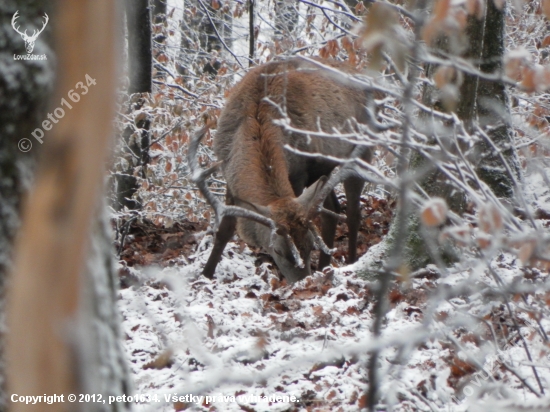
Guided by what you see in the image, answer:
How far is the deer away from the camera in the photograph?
696 centimetres

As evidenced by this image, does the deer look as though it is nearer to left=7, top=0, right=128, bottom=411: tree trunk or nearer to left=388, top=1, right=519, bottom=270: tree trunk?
left=388, top=1, right=519, bottom=270: tree trunk

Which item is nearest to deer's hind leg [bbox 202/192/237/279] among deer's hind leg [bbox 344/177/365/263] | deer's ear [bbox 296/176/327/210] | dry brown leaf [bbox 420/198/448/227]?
deer's ear [bbox 296/176/327/210]

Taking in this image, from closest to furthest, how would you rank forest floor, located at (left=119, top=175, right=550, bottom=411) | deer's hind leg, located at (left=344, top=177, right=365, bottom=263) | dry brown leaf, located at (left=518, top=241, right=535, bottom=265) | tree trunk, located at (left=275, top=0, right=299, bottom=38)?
dry brown leaf, located at (left=518, top=241, right=535, bottom=265), forest floor, located at (left=119, top=175, right=550, bottom=411), deer's hind leg, located at (left=344, top=177, right=365, bottom=263), tree trunk, located at (left=275, top=0, right=299, bottom=38)

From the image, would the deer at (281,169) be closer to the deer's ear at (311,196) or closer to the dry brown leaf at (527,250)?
the deer's ear at (311,196)

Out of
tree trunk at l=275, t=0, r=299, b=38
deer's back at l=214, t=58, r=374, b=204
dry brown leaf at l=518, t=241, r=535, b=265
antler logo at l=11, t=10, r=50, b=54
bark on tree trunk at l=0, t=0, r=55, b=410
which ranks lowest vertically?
dry brown leaf at l=518, t=241, r=535, b=265

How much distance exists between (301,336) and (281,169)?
2.69 meters

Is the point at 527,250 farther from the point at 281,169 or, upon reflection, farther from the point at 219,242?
the point at 219,242

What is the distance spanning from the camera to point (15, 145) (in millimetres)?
1908

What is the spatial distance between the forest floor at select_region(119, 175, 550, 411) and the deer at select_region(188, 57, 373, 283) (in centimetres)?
41

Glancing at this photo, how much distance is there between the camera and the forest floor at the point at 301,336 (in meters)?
3.80

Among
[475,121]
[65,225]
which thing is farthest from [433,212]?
[475,121]

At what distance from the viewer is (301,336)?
5.08 meters

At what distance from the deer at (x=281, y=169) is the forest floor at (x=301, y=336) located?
0.41m

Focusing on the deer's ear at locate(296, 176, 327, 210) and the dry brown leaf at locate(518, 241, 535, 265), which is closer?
the dry brown leaf at locate(518, 241, 535, 265)
